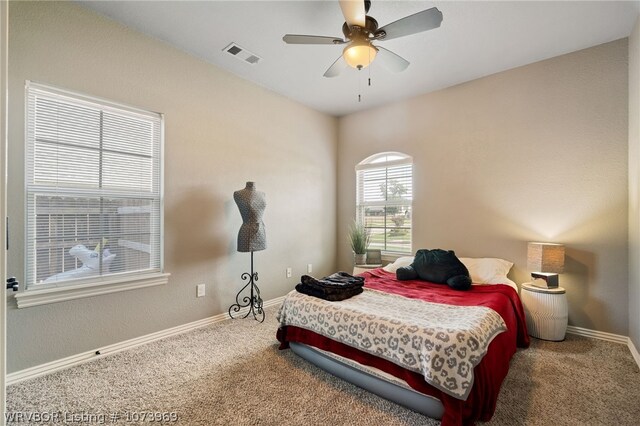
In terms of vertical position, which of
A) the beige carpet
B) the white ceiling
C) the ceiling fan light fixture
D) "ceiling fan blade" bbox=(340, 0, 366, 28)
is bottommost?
the beige carpet

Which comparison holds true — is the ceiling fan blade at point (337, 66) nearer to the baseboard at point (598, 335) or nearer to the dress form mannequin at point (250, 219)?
the dress form mannequin at point (250, 219)

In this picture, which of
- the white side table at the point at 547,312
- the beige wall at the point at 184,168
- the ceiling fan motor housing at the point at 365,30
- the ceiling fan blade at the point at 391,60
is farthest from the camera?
the white side table at the point at 547,312

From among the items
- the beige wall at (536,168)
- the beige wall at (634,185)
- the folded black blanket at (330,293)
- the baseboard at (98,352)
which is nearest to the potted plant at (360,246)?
the beige wall at (536,168)

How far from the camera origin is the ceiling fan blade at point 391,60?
2.23 m

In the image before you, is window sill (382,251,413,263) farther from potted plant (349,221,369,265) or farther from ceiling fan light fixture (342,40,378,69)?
ceiling fan light fixture (342,40,378,69)

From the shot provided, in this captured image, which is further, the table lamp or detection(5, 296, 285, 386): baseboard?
the table lamp

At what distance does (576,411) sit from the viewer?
174 centimetres

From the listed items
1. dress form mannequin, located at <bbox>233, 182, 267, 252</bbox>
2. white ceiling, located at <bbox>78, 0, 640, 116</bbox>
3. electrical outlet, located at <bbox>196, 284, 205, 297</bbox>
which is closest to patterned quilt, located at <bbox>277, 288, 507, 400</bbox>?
dress form mannequin, located at <bbox>233, 182, 267, 252</bbox>

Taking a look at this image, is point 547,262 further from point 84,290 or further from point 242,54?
point 84,290

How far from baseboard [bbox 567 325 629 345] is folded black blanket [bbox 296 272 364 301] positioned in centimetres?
228

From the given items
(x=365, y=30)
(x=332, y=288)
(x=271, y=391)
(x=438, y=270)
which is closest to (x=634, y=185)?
(x=438, y=270)

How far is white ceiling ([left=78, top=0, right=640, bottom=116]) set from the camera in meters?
2.30

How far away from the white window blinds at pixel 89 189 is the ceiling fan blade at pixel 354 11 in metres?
2.02

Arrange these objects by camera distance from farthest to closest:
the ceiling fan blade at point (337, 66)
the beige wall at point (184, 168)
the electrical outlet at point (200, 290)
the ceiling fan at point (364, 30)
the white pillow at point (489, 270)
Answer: the electrical outlet at point (200, 290)
the white pillow at point (489, 270)
the ceiling fan blade at point (337, 66)
the beige wall at point (184, 168)
the ceiling fan at point (364, 30)
